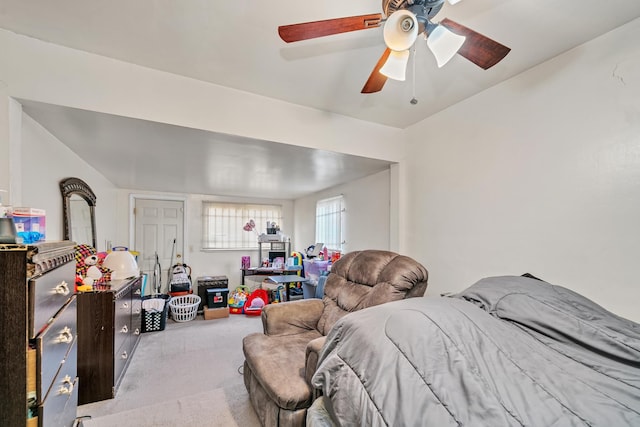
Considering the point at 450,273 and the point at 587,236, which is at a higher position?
the point at 587,236

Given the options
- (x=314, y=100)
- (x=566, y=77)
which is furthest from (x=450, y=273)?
(x=314, y=100)

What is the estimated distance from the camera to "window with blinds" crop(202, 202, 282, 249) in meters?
5.68

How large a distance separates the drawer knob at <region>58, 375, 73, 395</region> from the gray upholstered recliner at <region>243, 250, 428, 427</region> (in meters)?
0.89

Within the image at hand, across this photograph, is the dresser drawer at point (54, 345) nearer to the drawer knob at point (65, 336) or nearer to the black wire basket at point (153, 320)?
the drawer knob at point (65, 336)

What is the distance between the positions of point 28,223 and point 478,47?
201cm

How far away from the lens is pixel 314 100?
2.35 metres

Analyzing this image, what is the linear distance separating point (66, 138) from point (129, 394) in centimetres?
216

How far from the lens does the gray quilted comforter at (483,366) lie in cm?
82

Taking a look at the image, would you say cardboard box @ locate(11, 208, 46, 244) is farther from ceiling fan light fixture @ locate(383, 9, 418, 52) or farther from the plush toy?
ceiling fan light fixture @ locate(383, 9, 418, 52)

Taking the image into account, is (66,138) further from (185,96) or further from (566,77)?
(566,77)

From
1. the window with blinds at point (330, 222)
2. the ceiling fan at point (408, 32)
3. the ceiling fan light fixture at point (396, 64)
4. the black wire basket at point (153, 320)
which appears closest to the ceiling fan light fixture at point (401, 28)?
the ceiling fan at point (408, 32)

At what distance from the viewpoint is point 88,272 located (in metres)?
2.33

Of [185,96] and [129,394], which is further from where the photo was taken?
[129,394]

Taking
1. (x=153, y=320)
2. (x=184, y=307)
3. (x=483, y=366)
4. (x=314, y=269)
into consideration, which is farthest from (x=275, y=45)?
(x=184, y=307)
